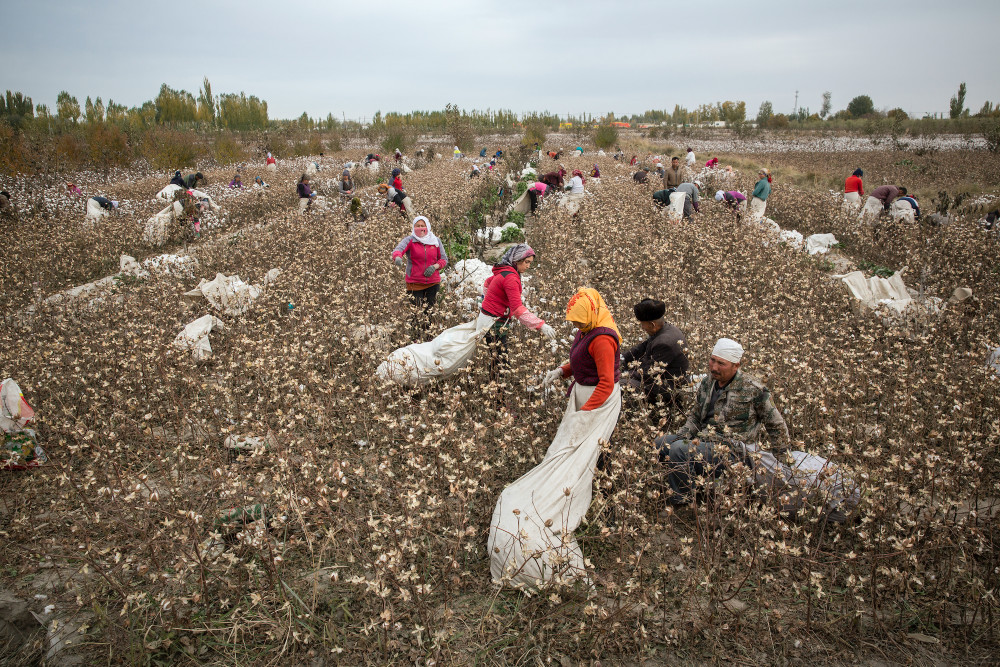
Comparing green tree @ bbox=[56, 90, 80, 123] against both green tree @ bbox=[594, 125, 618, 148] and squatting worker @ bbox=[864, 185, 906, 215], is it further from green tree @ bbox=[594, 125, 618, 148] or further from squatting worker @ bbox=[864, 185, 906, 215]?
squatting worker @ bbox=[864, 185, 906, 215]

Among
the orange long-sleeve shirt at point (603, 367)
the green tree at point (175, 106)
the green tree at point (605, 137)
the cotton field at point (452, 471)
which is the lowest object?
the cotton field at point (452, 471)

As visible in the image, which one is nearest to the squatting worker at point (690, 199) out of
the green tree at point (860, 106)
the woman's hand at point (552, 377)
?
the woman's hand at point (552, 377)

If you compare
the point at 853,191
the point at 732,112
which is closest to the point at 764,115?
the point at 732,112

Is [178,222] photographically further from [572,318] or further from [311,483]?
[572,318]

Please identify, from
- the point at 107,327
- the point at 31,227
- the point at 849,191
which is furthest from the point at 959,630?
the point at 31,227

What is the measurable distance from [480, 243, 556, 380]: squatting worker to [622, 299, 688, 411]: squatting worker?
0.75m

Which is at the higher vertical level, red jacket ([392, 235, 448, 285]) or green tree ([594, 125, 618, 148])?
green tree ([594, 125, 618, 148])

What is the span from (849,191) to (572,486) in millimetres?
11110

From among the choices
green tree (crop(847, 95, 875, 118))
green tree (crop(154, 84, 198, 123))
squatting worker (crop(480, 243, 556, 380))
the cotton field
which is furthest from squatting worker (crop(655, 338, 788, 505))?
green tree (crop(847, 95, 875, 118))

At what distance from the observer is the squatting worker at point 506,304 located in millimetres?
4109

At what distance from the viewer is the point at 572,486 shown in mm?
2854

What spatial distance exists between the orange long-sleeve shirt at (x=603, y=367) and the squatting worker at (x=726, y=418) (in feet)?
1.59

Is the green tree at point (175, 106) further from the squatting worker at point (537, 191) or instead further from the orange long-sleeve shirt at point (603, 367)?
the orange long-sleeve shirt at point (603, 367)

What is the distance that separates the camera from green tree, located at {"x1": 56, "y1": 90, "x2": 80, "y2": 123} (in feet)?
91.8
